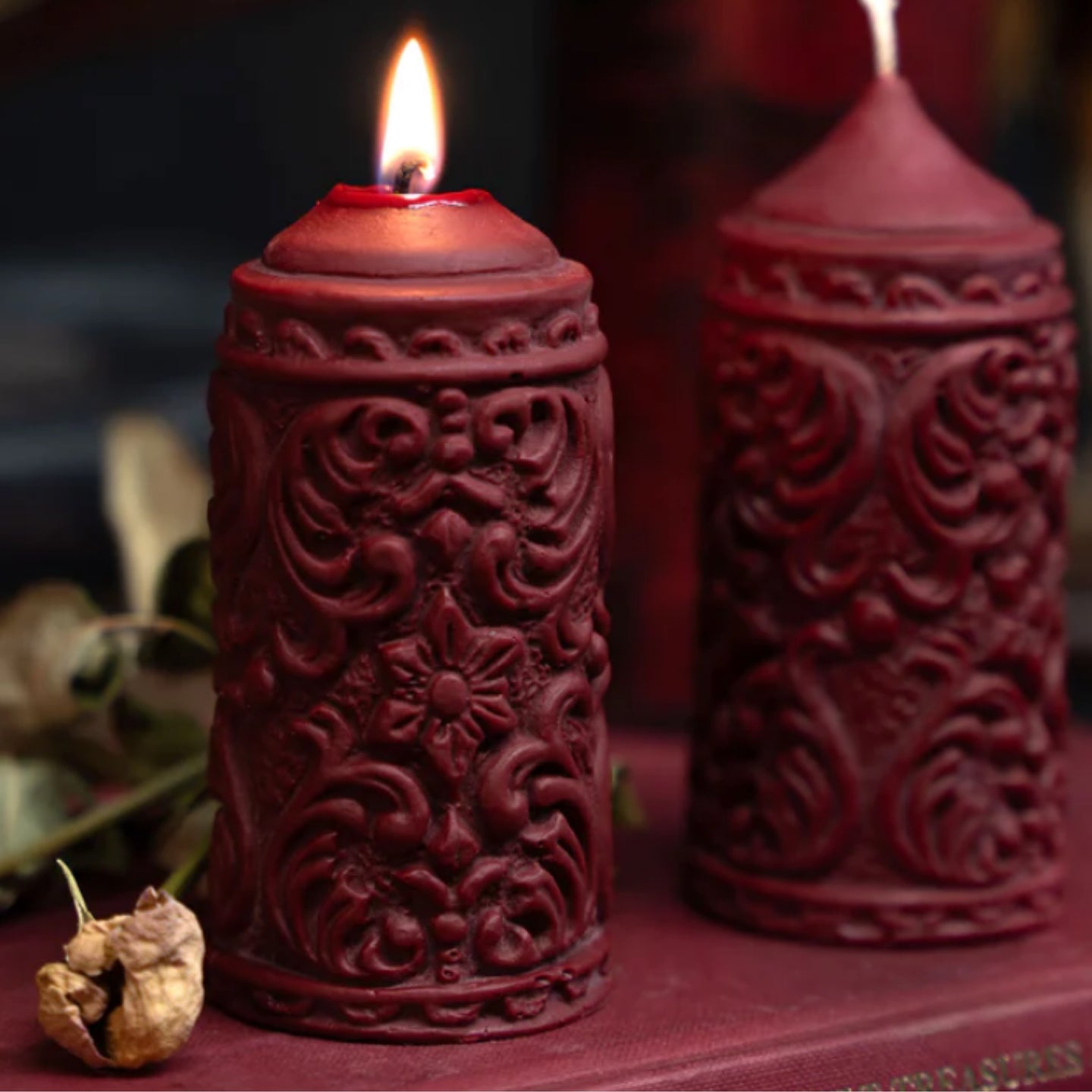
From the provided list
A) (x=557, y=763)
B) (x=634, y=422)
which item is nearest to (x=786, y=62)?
(x=634, y=422)

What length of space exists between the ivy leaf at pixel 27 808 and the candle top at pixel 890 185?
1.62 feet

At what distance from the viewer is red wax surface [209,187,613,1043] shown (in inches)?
43.9

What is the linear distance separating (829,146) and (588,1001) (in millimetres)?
480

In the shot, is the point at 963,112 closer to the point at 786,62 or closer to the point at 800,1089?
the point at 786,62

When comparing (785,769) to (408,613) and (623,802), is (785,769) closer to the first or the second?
(623,802)

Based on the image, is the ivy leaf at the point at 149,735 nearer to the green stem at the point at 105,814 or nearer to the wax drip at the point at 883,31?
the green stem at the point at 105,814

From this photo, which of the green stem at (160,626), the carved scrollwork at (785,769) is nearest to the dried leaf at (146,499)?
the green stem at (160,626)

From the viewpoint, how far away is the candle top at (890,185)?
131 centimetres

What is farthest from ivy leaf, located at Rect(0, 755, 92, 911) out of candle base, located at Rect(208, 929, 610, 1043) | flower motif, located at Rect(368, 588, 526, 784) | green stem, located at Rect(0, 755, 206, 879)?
flower motif, located at Rect(368, 588, 526, 784)

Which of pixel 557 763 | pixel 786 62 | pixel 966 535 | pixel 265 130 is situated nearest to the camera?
pixel 557 763

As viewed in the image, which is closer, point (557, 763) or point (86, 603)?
point (557, 763)

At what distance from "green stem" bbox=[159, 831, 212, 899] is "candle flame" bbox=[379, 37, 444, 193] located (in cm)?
35

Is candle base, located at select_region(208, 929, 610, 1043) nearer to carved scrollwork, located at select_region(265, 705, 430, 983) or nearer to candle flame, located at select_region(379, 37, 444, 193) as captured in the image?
carved scrollwork, located at select_region(265, 705, 430, 983)

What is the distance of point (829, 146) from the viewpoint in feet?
4.44
